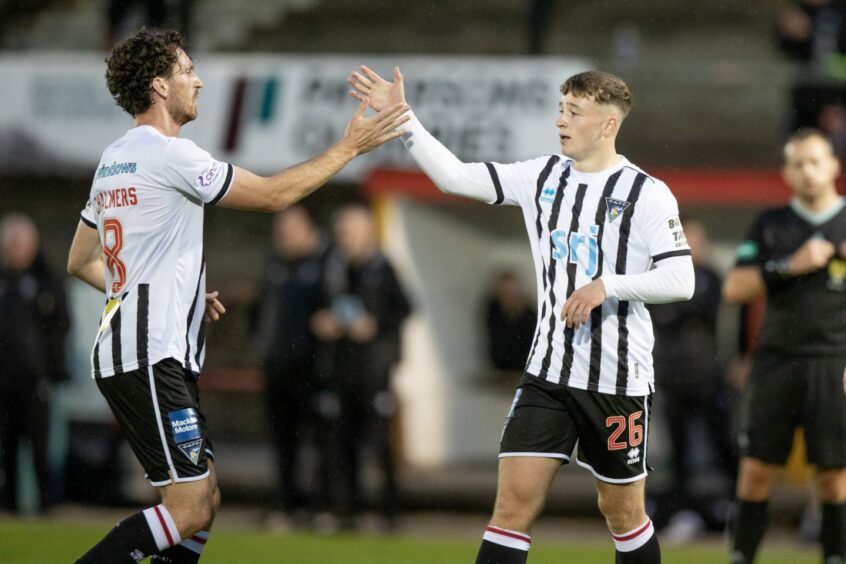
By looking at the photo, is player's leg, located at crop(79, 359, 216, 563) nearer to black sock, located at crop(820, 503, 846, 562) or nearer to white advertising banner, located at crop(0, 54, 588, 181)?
black sock, located at crop(820, 503, 846, 562)

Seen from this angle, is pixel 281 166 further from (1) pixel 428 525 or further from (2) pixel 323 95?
(1) pixel 428 525

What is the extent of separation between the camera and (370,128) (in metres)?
5.02

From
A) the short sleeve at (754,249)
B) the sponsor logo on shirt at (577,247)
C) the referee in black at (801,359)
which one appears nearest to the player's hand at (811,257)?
the referee in black at (801,359)

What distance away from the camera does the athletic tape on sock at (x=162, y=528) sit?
4730 millimetres

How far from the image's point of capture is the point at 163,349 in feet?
15.8

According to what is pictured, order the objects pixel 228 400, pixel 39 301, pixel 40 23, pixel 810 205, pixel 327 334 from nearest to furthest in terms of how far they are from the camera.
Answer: pixel 810 205
pixel 327 334
pixel 39 301
pixel 228 400
pixel 40 23

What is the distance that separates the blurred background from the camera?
372 inches

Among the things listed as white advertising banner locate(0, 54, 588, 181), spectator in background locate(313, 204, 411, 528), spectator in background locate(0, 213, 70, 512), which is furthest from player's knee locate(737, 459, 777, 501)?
spectator in background locate(0, 213, 70, 512)

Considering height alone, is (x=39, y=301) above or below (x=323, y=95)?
below

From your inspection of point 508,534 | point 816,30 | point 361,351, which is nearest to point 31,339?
point 361,351

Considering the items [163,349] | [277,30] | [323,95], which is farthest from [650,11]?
[163,349]

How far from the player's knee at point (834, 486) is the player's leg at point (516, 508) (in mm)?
1904

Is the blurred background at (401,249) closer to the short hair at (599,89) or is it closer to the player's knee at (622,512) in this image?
the player's knee at (622,512)

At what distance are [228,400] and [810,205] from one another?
22.8 ft
